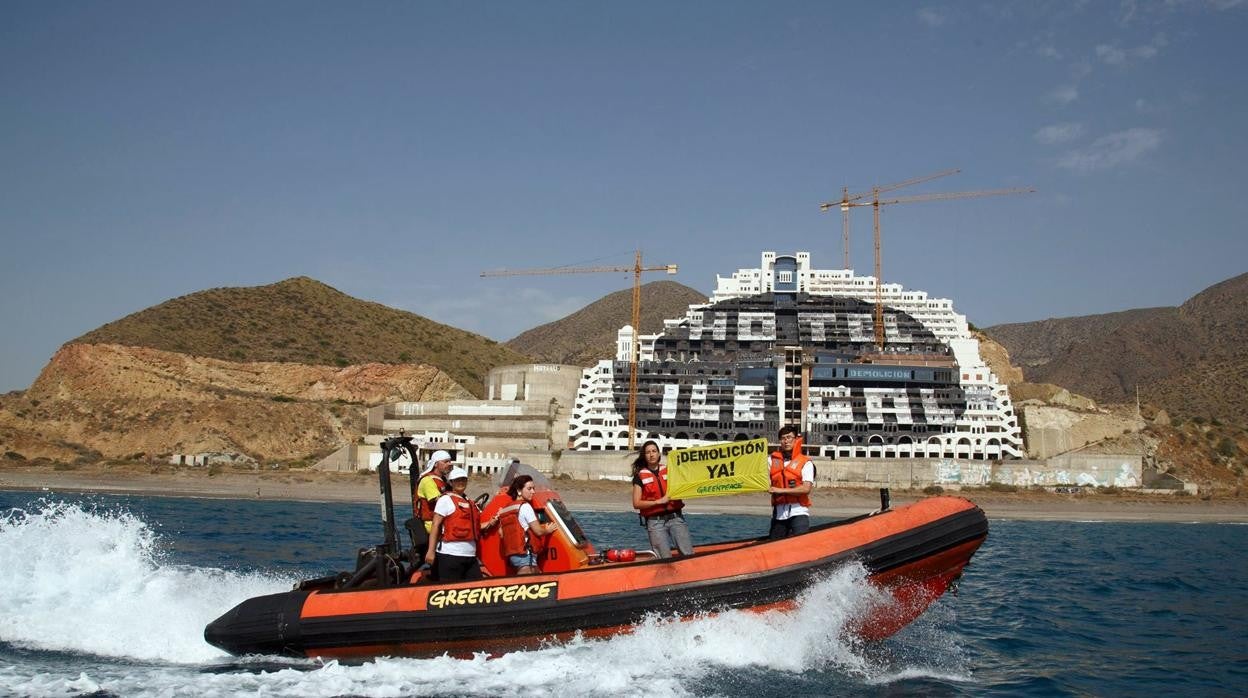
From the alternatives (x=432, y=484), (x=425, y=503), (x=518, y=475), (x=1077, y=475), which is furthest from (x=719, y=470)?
(x=1077, y=475)

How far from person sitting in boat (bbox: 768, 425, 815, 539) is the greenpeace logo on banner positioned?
413mm

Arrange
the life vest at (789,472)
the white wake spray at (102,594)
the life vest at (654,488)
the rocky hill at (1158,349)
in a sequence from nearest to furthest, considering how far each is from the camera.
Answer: the life vest at (654,488)
the life vest at (789,472)
the white wake spray at (102,594)
the rocky hill at (1158,349)

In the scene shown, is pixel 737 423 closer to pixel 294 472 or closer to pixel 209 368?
pixel 294 472

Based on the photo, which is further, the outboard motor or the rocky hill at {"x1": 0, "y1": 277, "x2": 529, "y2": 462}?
the rocky hill at {"x1": 0, "y1": 277, "x2": 529, "y2": 462}

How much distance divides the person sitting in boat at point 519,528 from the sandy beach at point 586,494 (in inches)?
1486

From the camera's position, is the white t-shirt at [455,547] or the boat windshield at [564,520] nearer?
the white t-shirt at [455,547]

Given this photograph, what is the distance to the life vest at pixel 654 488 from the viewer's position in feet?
37.9

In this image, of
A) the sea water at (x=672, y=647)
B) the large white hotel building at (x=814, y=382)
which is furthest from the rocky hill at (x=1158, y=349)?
the sea water at (x=672, y=647)

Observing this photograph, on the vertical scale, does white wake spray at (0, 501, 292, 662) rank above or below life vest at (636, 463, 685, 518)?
below

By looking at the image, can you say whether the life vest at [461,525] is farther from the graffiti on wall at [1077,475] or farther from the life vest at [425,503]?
the graffiti on wall at [1077,475]

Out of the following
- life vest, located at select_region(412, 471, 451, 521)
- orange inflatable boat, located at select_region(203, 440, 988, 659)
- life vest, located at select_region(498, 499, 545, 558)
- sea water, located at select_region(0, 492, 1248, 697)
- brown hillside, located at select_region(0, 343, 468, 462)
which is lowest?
sea water, located at select_region(0, 492, 1248, 697)

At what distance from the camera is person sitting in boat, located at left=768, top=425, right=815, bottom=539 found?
11844 millimetres

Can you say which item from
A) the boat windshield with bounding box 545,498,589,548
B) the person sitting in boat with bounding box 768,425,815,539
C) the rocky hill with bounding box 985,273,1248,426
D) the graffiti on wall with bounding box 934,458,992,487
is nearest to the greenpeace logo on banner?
the person sitting in boat with bounding box 768,425,815,539

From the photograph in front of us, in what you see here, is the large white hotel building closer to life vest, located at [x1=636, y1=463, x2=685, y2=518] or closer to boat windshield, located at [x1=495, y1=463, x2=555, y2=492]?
boat windshield, located at [x1=495, y1=463, x2=555, y2=492]
